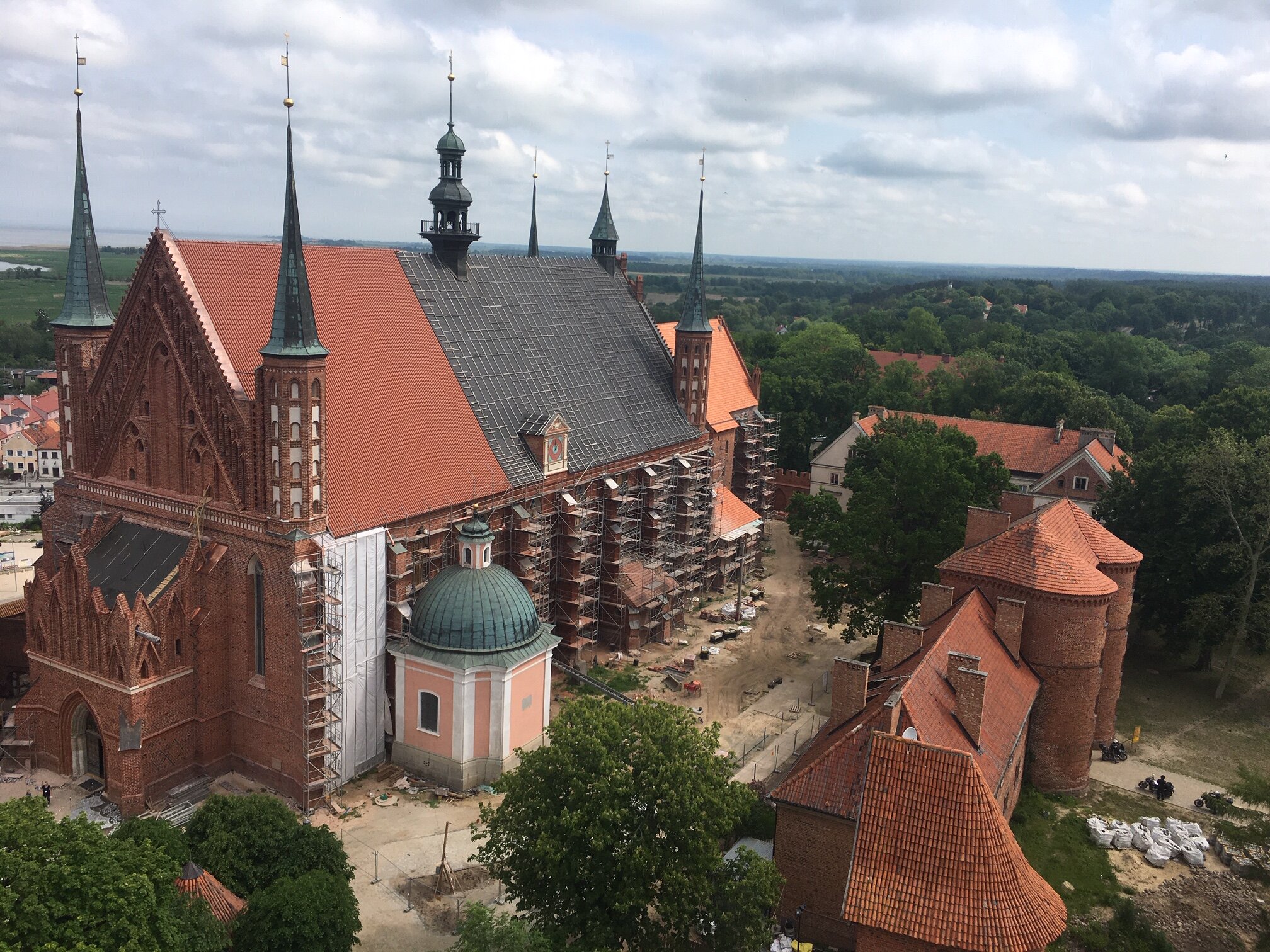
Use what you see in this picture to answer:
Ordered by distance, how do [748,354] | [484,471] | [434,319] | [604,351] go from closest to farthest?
[484,471], [434,319], [604,351], [748,354]

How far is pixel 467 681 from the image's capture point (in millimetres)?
33406

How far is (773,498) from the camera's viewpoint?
75250 mm

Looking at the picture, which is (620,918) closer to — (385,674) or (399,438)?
(385,674)

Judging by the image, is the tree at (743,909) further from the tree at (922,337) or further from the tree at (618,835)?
the tree at (922,337)

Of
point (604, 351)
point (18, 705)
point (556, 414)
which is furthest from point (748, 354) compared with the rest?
point (18, 705)

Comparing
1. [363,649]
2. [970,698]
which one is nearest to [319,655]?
[363,649]

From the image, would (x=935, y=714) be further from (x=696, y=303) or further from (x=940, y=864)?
(x=696, y=303)

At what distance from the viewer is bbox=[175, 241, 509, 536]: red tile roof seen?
33438mm

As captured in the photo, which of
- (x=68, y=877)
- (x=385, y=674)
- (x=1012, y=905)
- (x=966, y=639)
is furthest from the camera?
(x=385, y=674)

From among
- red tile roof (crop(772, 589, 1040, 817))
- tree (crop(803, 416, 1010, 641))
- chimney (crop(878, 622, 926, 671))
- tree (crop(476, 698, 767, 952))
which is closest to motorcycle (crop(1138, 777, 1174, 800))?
red tile roof (crop(772, 589, 1040, 817))

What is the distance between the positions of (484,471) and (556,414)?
4743 mm

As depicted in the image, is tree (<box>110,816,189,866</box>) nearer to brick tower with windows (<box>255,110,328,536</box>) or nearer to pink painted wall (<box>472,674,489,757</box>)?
brick tower with windows (<box>255,110,328,536</box>)

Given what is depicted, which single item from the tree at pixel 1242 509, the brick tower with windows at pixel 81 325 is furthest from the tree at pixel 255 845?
the tree at pixel 1242 509

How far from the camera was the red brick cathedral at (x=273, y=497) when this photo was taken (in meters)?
30.9
